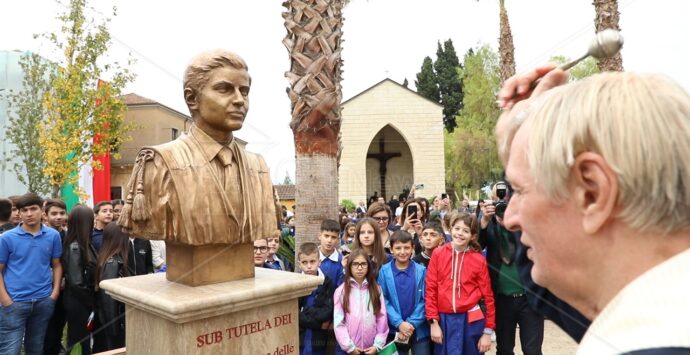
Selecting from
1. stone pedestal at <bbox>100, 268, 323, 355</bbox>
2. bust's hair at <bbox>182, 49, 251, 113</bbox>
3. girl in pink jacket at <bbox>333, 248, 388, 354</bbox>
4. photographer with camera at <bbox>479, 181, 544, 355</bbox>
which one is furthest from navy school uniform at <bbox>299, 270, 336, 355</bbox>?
bust's hair at <bbox>182, 49, 251, 113</bbox>

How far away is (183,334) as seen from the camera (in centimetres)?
229

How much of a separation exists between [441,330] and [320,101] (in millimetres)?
2707

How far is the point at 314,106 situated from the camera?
518cm

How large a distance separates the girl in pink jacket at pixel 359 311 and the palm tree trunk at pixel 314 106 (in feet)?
3.54

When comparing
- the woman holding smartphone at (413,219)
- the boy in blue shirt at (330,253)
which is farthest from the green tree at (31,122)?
the boy in blue shirt at (330,253)

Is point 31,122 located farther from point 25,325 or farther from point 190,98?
point 190,98

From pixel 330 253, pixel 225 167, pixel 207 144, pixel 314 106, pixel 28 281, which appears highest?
pixel 314 106

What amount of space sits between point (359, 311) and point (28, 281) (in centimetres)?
311

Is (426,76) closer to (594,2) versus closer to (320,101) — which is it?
(594,2)

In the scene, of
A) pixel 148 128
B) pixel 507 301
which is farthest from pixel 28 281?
pixel 148 128

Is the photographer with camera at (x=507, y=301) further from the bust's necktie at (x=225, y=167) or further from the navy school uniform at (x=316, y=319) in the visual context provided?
the bust's necktie at (x=225, y=167)

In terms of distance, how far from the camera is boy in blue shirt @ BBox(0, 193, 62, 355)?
14.0 feet

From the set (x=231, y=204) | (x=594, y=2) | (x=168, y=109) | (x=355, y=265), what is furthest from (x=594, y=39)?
(x=168, y=109)

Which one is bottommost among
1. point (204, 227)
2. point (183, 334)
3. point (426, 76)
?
point (183, 334)
